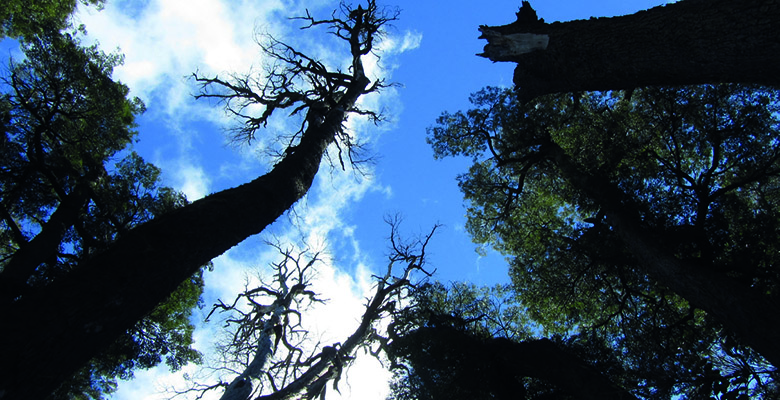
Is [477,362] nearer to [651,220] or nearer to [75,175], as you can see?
[651,220]

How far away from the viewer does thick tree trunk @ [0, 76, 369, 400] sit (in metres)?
2.34

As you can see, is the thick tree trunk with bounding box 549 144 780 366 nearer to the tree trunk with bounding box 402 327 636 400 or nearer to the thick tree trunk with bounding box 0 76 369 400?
the tree trunk with bounding box 402 327 636 400

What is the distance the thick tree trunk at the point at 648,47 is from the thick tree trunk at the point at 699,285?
309 cm

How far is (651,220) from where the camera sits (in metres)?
9.21

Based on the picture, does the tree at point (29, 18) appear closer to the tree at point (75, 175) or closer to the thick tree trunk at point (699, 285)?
the tree at point (75, 175)

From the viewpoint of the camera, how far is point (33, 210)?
416 inches

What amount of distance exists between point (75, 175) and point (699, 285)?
1396 centimetres

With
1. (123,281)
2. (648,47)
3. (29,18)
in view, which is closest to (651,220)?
(648,47)

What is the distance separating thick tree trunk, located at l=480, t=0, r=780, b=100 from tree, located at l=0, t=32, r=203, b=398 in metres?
10.1

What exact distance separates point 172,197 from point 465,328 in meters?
9.19

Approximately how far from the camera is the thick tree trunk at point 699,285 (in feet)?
17.3

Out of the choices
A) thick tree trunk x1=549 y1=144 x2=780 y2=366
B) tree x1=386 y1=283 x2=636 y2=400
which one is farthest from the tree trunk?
thick tree trunk x1=549 y1=144 x2=780 y2=366

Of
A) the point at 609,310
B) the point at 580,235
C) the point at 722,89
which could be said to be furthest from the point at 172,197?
the point at 722,89

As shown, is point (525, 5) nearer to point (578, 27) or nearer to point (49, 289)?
point (578, 27)
